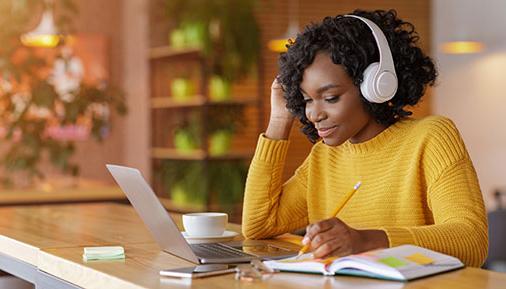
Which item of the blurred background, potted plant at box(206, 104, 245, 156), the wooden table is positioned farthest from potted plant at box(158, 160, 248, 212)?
the wooden table

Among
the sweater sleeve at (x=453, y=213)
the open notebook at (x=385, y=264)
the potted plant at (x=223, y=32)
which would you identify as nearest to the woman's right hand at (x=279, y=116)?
the sweater sleeve at (x=453, y=213)

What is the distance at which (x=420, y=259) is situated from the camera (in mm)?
1601

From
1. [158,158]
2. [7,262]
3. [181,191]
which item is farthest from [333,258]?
[158,158]

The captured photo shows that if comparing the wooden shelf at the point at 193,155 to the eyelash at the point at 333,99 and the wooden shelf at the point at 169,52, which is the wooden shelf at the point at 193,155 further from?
the eyelash at the point at 333,99

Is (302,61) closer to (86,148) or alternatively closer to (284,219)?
(284,219)

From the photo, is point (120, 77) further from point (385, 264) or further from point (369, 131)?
point (385, 264)

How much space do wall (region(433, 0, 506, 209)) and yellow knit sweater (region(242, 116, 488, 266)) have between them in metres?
4.75

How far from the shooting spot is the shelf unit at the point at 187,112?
634cm

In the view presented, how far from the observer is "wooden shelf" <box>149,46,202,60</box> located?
636 cm

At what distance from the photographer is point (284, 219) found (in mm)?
2344

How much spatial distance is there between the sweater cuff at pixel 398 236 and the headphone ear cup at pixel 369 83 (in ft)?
1.11

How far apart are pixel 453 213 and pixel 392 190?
24cm

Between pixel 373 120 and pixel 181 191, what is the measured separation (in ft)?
14.4

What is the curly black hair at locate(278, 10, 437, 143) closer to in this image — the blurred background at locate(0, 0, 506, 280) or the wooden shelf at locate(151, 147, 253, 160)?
the blurred background at locate(0, 0, 506, 280)
